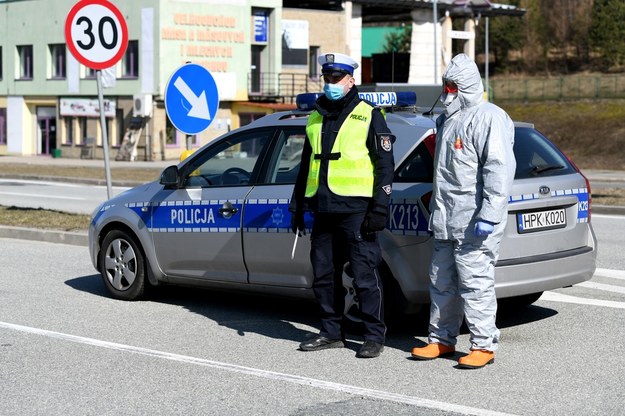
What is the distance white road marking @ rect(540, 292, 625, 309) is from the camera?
30.6 ft

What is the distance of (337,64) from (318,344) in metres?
1.82

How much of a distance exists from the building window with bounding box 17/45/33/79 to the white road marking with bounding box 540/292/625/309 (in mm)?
49559

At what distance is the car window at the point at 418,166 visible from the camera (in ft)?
25.8

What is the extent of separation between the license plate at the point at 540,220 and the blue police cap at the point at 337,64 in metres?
1.50

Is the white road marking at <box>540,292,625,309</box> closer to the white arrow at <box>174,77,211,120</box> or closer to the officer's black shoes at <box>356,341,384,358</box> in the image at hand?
the officer's black shoes at <box>356,341,384,358</box>

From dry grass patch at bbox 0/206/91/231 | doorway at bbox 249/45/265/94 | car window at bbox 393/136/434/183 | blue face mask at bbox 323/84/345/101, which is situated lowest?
dry grass patch at bbox 0/206/91/231

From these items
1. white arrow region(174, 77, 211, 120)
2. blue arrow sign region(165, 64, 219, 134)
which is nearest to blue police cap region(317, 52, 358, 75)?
blue arrow sign region(165, 64, 219, 134)

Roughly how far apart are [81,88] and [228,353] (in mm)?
47574

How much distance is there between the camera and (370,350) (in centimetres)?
745

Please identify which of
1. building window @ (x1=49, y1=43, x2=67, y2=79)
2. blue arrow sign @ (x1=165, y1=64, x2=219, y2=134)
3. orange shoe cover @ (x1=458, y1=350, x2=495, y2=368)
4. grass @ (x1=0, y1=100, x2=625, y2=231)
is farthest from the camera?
building window @ (x1=49, y1=43, x2=67, y2=79)

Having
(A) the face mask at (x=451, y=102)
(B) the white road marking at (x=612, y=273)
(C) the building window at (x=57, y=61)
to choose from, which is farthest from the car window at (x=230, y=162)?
(C) the building window at (x=57, y=61)

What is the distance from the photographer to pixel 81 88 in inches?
2112

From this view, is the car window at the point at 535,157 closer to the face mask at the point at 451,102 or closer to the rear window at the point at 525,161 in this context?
the rear window at the point at 525,161

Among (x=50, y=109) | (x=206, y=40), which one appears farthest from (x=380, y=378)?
(x=50, y=109)
